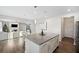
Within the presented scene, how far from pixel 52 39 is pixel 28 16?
2.45 feet

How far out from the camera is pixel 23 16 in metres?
1.81

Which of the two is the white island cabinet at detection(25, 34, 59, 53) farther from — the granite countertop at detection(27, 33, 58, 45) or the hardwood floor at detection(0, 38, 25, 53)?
the hardwood floor at detection(0, 38, 25, 53)

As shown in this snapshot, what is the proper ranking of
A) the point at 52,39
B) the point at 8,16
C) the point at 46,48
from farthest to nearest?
1. the point at 52,39
2. the point at 46,48
3. the point at 8,16

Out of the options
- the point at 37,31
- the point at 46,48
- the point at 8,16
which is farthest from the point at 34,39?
the point at 8,16

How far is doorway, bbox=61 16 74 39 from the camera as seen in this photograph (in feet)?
5.91

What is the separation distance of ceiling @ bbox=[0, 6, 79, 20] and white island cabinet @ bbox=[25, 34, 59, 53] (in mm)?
464

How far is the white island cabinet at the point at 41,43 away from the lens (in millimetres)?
1731

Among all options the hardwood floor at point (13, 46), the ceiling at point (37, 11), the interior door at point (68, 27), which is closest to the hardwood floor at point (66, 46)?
the interior door at point (68, 27)

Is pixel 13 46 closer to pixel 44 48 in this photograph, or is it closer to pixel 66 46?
pixel 44 48

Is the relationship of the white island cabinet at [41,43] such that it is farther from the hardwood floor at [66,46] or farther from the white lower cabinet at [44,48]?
the hardwood floor at [66,46]

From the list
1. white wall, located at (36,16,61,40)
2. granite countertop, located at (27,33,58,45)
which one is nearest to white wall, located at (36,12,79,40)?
white wall, located at (36,16,61,40)

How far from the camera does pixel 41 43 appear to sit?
1730mm
